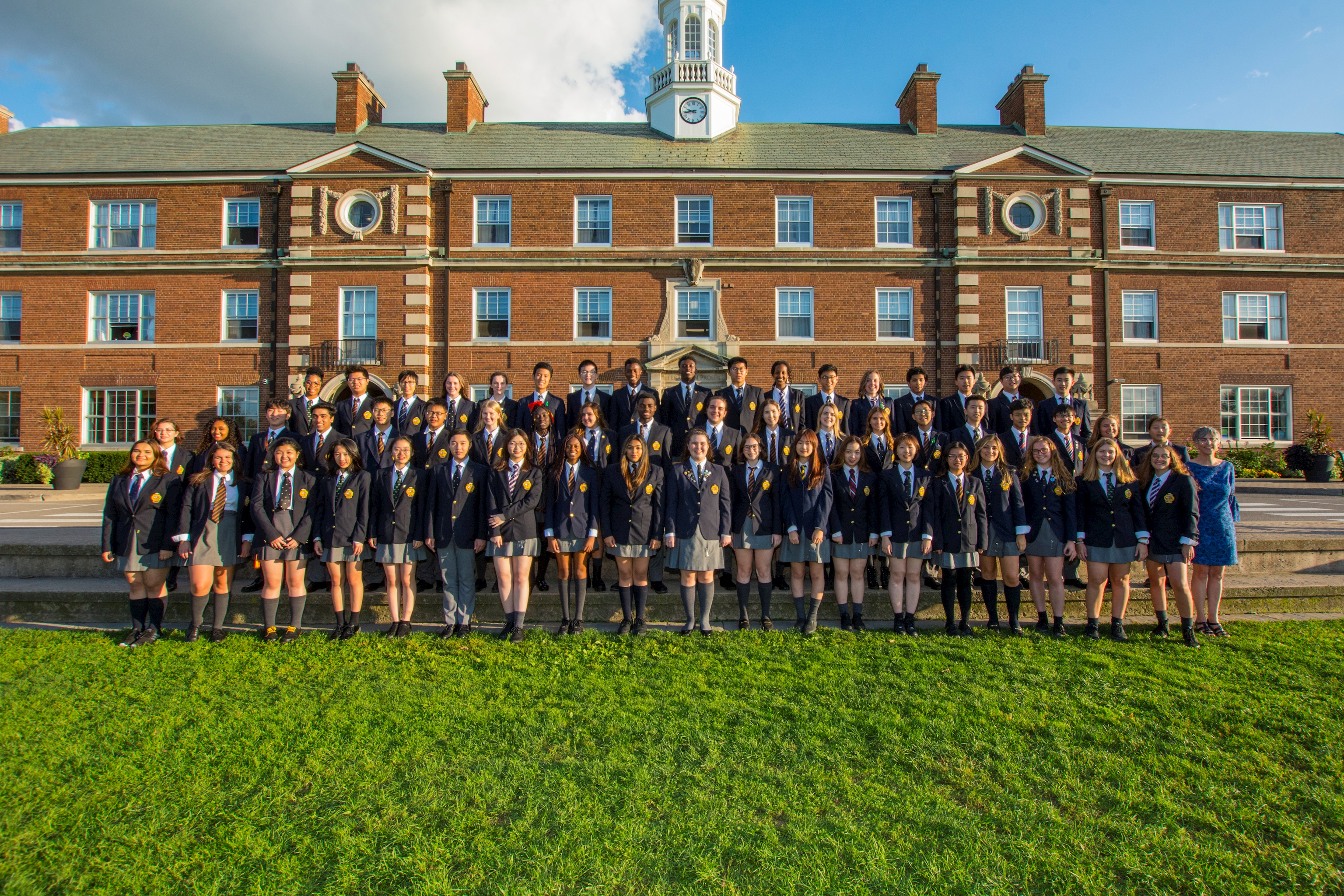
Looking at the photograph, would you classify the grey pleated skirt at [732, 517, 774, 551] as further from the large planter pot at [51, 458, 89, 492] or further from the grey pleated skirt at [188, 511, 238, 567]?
the large planter pot at [51, 458, 89, 492]

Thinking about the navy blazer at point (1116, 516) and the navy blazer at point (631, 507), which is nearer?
the navy blazer at point (1116, 516)

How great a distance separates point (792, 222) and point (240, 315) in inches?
743

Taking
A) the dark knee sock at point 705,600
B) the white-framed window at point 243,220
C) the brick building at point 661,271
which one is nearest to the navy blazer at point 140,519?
the dark knee sock at point 705,600

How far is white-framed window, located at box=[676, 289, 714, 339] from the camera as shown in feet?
68.4

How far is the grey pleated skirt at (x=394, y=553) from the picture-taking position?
6.27 meters

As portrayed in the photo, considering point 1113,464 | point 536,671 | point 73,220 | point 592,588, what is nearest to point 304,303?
point 73,220

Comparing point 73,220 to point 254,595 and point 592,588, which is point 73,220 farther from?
point 592,588

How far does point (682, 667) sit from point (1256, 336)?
26.5 metres

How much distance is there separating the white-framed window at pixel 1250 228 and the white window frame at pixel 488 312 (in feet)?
79.2

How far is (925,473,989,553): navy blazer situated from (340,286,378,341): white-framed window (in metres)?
19.5

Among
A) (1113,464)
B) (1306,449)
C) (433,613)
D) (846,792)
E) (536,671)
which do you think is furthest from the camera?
(1306,449)

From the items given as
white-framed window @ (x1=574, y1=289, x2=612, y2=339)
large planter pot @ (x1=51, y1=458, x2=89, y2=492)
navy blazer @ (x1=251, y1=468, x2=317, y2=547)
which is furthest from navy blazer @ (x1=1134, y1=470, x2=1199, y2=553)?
large planter pot @ (x1=51, y1=458, x2=89, y2=492)

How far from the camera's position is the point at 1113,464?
630cm

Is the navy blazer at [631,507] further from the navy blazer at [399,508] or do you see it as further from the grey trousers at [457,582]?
the navy blazer at [399,508]
